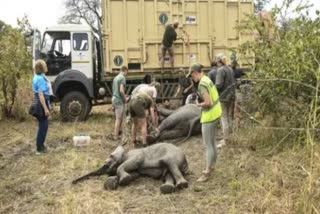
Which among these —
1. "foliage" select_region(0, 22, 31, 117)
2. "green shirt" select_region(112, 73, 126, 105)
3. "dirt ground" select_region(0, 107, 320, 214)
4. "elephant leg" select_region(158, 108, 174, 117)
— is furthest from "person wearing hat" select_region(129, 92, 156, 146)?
"foliage" select_region(0, 22, 31, 117)

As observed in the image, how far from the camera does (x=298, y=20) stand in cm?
937

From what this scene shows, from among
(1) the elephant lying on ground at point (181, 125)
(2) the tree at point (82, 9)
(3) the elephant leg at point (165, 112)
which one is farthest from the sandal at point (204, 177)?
(2) the tree at point (82, 9)

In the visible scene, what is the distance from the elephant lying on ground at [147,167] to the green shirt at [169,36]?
7.88 m

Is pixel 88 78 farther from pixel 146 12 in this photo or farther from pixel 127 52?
pixel 146 12

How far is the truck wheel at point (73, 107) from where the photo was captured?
1666 cm

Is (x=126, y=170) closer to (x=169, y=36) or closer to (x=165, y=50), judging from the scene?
(x=169, y=36)

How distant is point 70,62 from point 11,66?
82.0 inches

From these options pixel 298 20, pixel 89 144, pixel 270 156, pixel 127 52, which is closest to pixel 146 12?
pixel 127 52

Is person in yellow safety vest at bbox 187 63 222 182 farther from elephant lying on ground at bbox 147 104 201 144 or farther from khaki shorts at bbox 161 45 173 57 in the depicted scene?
khaki shorts at bbox 161 45 173 57

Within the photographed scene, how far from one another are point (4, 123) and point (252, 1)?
Result: 8.56 meters

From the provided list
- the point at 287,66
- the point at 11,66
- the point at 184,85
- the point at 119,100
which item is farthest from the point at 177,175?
the point at 11,66

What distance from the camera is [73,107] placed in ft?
54.6

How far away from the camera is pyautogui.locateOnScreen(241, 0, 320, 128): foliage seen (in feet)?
27.7

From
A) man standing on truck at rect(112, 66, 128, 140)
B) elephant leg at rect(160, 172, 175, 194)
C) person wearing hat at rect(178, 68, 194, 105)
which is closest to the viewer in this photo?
elephant leg at rect(160, 172, 175, 194)
